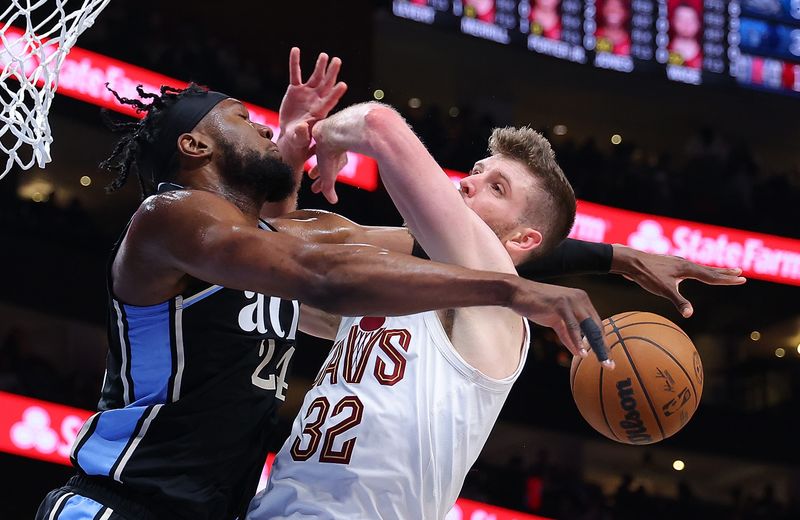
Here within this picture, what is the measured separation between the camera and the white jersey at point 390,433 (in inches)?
99.1

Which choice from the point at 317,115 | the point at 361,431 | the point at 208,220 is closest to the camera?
the point at 208,220

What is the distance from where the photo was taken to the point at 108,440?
8.58 ft

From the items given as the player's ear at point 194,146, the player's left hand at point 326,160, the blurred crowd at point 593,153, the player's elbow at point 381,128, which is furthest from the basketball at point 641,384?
the blurred crowd at point 593,153

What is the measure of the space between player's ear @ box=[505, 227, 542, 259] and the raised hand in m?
0.74

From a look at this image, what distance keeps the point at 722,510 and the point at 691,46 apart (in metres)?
5.27

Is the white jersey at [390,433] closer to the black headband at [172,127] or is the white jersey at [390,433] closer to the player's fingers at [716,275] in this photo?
the black headband at [172,127]

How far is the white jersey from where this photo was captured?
2.52 metres

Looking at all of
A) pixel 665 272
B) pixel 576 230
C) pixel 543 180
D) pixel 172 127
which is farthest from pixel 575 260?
pixel 576 230

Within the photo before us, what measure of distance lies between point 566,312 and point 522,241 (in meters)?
0.84

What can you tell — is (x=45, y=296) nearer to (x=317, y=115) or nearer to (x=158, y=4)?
(x=158, y=4)

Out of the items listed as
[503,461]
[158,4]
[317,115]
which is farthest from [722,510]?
[317,115]

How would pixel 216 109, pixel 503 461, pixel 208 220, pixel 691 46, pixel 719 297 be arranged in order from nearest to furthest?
pixel 208 220 < pixel 216 109 < pixel 691 46 < pixel 503 461 < pixel 719 297

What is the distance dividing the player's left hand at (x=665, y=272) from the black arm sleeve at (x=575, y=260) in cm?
3

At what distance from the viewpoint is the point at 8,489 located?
8672 millimetres
